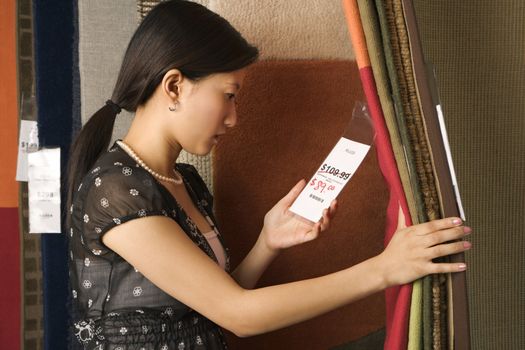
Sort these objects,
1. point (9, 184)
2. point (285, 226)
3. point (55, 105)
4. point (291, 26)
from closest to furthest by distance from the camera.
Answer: point (285, 226) → point (291, 26) → point (55, 105) → point (9, 184)

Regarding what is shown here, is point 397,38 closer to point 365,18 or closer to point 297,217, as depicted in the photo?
point 365,18

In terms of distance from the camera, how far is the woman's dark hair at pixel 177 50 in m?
0.88

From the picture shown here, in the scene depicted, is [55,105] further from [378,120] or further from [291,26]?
[378,120]

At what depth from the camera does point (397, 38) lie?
64 centimetres

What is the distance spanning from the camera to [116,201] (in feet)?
2.71

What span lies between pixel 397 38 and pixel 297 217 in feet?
1.32

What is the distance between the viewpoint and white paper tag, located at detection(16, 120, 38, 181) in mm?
1280

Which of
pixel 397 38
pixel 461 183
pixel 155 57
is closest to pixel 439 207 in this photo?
pixel 397 38

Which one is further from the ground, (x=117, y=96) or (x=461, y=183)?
(x=117, y=96)

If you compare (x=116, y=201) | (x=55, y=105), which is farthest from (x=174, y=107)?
(x=55, y=105)

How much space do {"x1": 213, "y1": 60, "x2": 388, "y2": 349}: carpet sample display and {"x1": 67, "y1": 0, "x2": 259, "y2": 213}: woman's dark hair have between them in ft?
0.53

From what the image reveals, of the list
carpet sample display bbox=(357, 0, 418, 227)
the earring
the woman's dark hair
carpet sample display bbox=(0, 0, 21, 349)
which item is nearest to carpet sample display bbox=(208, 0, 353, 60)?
the woman's dark hair

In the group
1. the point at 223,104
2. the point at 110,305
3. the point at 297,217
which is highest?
the point at 223,104

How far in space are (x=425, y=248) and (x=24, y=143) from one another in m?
0.95
